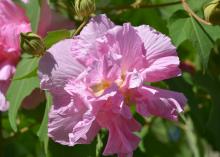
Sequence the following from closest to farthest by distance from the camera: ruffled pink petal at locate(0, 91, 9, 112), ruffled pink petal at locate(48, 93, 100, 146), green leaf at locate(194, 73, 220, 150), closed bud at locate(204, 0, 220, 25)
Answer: ruffled pink petal at locate(48, 93, 100, 146)
closed bud at locate(204, 0, 220, 25)
ruffled pink petal at locate(0, 91, 9, 112)
green leaf at locate(194, 73, 220, 150)

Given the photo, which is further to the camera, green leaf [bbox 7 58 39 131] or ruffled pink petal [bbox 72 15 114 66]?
green leaf [bbox 7 58 39 131]

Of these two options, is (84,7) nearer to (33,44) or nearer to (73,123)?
(33,44)

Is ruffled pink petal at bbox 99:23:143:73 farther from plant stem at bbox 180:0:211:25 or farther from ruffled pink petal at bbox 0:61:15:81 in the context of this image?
ruffled pink petal at bbox 0:61:15:81

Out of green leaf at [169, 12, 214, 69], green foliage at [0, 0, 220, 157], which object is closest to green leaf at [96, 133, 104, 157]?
green foliage at [0, 0, 220, 157]

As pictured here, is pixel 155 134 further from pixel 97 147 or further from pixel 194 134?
pixel 97 147

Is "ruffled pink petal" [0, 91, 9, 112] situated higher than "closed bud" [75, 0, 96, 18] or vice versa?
"closed bud" [75, 0, 96, 18]

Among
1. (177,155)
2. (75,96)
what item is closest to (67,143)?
(75,96)

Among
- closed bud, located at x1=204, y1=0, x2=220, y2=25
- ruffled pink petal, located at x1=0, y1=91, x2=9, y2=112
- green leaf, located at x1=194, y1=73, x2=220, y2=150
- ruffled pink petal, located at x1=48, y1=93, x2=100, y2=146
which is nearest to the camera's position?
ruffled pink petal, located at x1=48, y1=93, x2=100, y2=146
